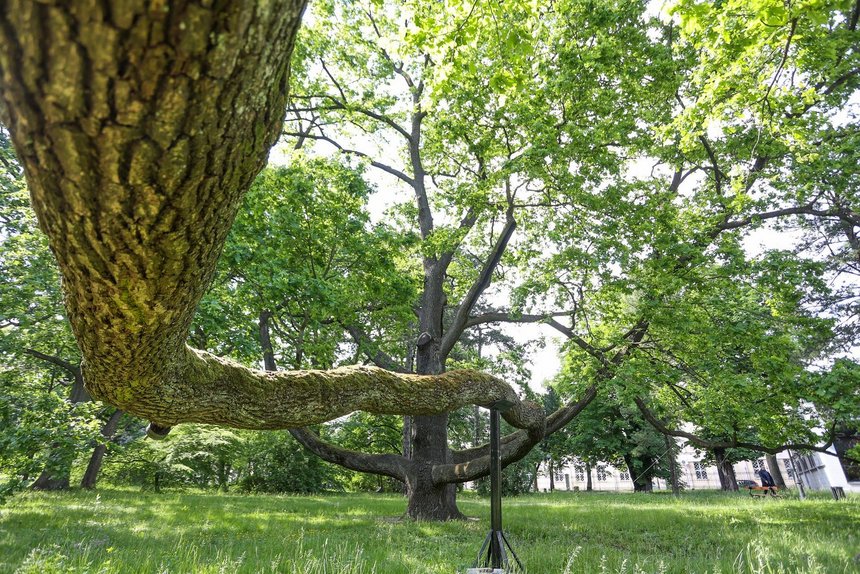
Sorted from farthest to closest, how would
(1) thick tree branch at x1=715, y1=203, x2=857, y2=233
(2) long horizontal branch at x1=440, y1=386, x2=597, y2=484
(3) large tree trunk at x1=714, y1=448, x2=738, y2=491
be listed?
(3) large tree trunk at x1=714, y1=448, x2=738, y2=491, (1) thick tree branch at x1=715, y1=203, x2=857, y2=233, (2) long horizontal branch at x1=440, y1=386, x2=597, y2=484

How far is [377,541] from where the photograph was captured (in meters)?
7.50

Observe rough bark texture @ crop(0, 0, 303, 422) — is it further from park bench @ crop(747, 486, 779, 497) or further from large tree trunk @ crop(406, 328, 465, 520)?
park bench @ crop(747, 486, 779, 497)

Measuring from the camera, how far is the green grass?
16.3 ft

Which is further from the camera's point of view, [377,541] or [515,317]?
[515,317]

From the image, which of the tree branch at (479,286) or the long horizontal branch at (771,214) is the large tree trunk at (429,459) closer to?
the tree branch at (479,286)

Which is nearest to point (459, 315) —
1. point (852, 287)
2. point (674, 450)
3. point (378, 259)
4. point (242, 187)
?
point (378, 259)

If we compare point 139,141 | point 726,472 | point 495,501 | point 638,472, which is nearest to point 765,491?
point 726,472

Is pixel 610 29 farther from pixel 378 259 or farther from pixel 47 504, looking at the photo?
pixel 47 504

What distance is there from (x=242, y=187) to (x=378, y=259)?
8.29 m

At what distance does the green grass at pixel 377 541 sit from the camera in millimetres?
4957

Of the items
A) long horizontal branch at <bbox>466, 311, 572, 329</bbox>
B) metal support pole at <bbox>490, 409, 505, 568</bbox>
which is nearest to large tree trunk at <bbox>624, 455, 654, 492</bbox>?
long horizontal branch at <bbox>466, 311, 572, 329</bbox>

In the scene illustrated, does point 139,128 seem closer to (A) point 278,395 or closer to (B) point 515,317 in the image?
(A) point 278,395

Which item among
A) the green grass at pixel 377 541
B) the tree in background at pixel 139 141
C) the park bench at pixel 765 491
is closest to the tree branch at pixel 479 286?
the green grass at pixel 377 541

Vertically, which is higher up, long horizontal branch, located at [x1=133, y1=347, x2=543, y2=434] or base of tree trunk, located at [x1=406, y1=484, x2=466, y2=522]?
long horizontal branch, located at [x1=133, y1=347, x2=543, y2=434]
